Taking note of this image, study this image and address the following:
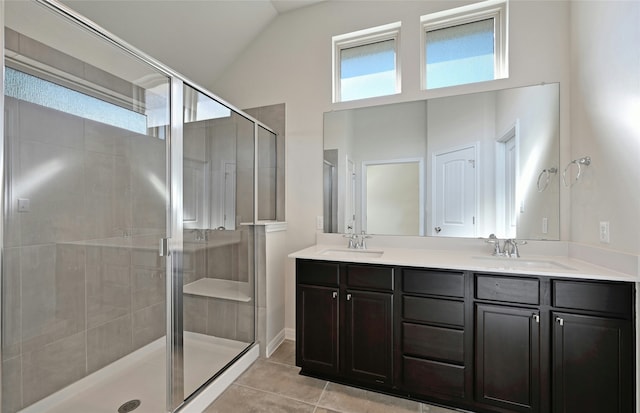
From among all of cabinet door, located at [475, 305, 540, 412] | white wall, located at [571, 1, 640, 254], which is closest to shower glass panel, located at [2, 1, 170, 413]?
cabinet door, located at [475, 305, 540, 412]

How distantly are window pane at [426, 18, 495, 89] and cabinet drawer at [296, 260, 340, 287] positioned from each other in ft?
5.63

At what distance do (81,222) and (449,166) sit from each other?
8.47 feet

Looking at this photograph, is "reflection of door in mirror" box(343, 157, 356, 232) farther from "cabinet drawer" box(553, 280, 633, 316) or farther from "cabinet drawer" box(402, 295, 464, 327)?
"cabinet drawer" box(553, 280, 633, 316)

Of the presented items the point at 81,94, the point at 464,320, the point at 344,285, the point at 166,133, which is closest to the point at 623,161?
the point at 464,320

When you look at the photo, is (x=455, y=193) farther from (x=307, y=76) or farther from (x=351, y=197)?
(x=307, y=76)

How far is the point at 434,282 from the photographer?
5.60ft

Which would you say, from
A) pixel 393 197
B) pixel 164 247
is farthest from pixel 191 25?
pixel 393 197

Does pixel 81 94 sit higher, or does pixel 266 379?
pixel 81 94

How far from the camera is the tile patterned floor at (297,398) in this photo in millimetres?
1704

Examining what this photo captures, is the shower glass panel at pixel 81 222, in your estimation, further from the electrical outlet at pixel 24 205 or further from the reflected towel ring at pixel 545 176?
the reflected towel ring at pixel 545 176

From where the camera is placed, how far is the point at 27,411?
1460 millimetres

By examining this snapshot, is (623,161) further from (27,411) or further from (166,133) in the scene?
(27,411)

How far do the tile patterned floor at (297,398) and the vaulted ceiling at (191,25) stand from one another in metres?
2.64

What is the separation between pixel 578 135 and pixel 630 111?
0.47 meters
